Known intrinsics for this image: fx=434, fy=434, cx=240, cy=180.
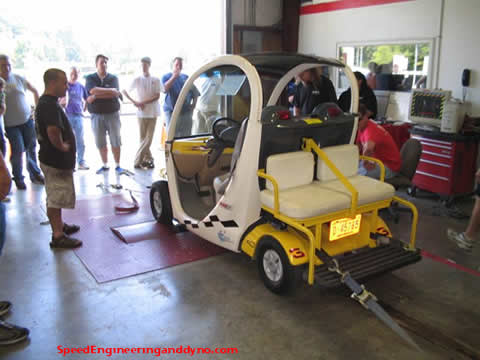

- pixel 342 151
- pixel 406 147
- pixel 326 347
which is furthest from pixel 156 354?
pixel 406 147

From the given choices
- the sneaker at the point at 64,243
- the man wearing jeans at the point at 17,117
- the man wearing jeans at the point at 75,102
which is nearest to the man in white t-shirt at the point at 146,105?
the man wearing jeans at the point at 75,102

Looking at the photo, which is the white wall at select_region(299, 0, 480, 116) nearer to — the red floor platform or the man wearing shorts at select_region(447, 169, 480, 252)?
the man wearing shorts at select_region(447, 169, 480, 252)

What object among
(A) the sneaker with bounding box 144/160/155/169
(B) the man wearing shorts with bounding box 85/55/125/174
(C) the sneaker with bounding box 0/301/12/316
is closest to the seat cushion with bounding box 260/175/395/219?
(C) the sneaker with bounding box 0/301/12/316

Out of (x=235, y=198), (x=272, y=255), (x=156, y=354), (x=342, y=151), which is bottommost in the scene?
(x=156, y=354)

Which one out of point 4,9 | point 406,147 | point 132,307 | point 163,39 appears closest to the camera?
point 132,307

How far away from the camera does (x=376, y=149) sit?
4277mm

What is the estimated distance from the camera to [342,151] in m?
3.38

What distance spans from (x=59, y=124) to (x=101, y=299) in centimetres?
147

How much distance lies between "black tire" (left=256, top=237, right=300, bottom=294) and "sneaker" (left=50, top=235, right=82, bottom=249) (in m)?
1.77

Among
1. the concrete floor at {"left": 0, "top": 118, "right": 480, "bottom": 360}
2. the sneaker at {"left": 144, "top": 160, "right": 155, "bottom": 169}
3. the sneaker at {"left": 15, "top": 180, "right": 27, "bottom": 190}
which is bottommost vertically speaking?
the concrete floor at {"left": 0, "top": 118, "right": 480, "bottom": 360}

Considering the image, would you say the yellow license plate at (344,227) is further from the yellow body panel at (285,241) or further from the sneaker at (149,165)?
the sneaker at (149,165)

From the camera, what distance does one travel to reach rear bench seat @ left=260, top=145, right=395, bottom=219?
2.87 metres

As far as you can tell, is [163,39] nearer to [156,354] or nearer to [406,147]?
[406,147]

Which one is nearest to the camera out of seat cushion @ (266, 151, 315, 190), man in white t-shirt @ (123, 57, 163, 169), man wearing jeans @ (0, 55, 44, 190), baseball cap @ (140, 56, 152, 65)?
seat cushion @ (266, 151, 315, 190)
